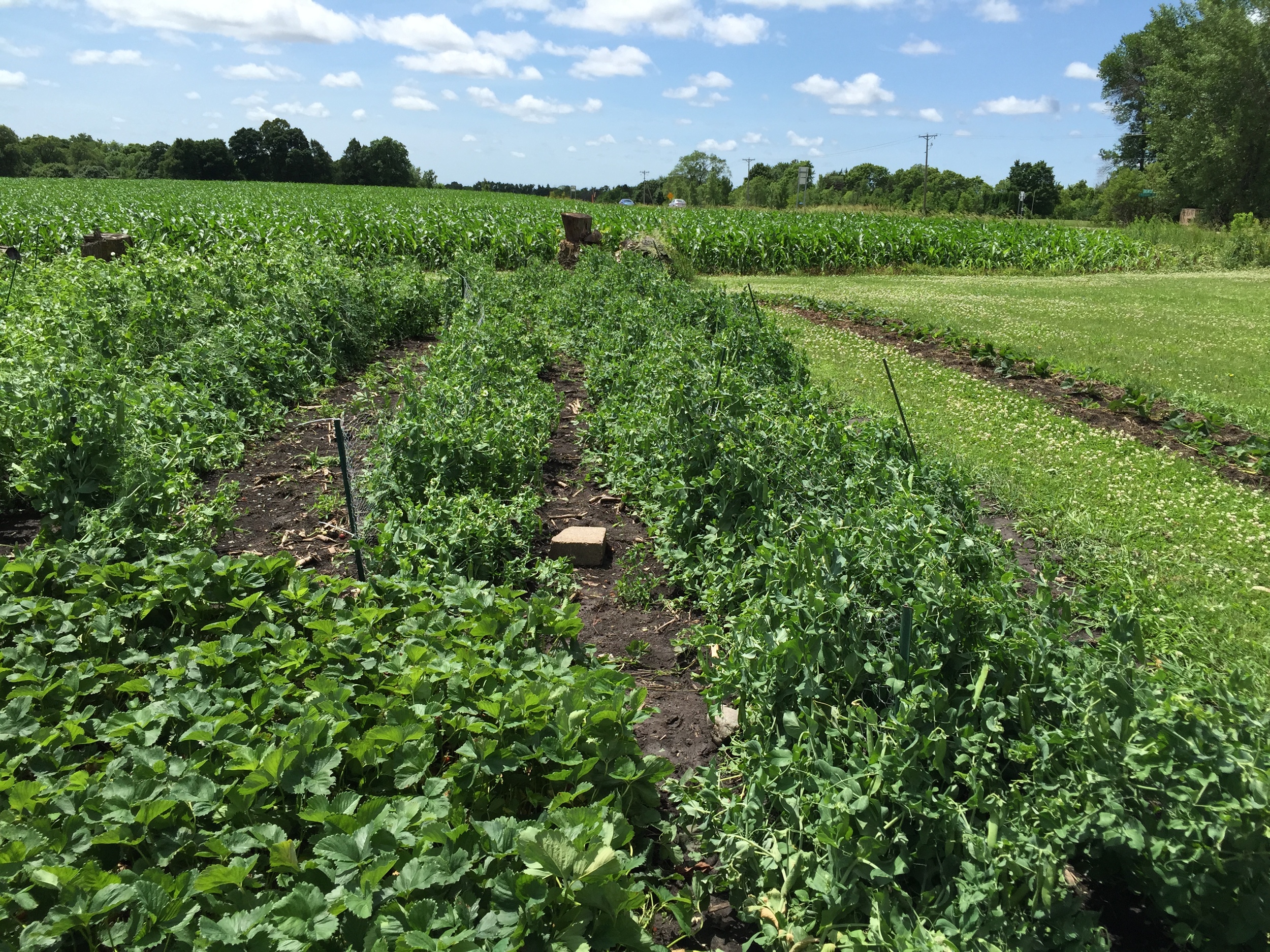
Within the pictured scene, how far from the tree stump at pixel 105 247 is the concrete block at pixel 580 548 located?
1201cm

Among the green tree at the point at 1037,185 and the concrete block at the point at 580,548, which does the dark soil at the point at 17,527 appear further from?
the green tree at the point at 1037,185

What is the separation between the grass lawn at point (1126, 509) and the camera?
407 cm

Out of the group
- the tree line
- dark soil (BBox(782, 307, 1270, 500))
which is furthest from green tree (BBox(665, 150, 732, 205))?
dark soil (BBox(782, 307, 1270, 500))

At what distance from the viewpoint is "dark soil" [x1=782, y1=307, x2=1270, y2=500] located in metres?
6.90

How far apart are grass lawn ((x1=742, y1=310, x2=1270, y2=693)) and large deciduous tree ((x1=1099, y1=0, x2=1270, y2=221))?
45.5m

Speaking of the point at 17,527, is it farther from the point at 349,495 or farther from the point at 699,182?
the point at 699,182

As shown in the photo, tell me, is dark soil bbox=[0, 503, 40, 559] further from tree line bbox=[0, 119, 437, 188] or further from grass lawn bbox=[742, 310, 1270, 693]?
tree line bbox=[0, 119, 437, 188]

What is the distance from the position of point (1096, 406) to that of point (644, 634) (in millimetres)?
6211

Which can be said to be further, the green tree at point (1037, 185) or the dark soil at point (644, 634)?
the green tree at point (1037, 185)

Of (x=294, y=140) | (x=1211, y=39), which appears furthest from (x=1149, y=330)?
(x=294, y=140)

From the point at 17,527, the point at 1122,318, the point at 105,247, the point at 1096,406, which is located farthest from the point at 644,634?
the point at 105,247

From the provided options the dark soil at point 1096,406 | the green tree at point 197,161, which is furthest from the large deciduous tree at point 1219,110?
the green tree at point 197,161

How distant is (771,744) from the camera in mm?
2871

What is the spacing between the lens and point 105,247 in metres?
13.8
